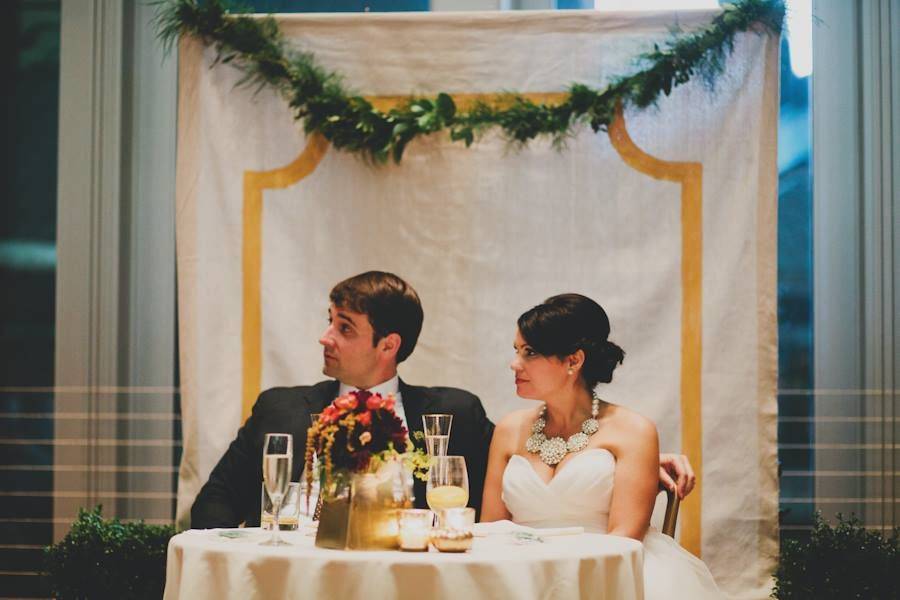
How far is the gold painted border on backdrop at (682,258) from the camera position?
3846 millimetres

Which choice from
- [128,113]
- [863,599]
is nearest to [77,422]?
[128,113]

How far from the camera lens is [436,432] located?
2.58 meters

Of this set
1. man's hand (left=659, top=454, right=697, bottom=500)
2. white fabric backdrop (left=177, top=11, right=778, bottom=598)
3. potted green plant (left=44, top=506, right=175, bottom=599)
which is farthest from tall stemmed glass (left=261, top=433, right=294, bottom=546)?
white fabric backdrop (left=177, top=11, right=778, bottom=598)

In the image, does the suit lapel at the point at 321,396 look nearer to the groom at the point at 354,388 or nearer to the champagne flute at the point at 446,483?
the groom at the point at 354,388

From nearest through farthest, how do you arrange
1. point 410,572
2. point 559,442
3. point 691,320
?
point 410,572 → point 559,442 → point 691,320

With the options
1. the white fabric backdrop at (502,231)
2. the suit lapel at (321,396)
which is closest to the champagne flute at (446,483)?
the suit lapel at (321,396)

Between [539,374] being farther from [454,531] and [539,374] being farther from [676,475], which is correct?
[454,531]

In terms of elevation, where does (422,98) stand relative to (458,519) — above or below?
above

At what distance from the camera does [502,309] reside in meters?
3.94

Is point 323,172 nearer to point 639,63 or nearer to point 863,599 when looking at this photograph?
point 639,63

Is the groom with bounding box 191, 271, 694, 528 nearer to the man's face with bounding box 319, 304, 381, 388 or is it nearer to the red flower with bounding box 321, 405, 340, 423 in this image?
the man's face with bounding box 319, 304, 381, 388

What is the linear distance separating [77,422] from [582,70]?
7.88 feet

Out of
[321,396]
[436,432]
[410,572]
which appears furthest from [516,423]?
[410,572]

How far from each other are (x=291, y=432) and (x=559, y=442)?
2.98ft
